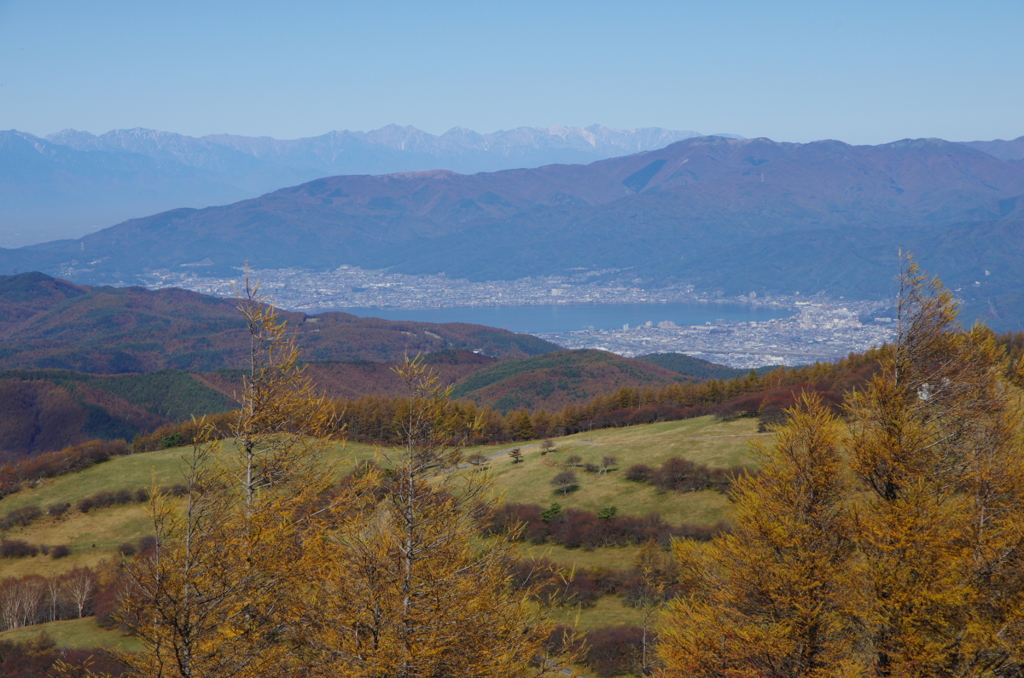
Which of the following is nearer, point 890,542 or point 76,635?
point 890,542

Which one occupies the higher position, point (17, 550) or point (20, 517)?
point (20, 517)

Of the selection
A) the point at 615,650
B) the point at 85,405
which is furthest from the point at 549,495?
the point at 85,405

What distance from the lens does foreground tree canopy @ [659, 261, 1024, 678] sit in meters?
14.2

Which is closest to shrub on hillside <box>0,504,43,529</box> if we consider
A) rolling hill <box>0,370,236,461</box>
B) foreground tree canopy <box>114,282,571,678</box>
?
foreground tree canopy <box>114,282,571,678</box>

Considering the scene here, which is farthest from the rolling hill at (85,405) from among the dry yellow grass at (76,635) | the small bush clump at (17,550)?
the dry yellow grass at (76,635)

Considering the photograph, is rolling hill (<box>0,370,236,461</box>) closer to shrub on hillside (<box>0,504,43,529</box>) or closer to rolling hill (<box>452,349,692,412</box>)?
rolling hill (<box>452,349,692,412</box>)

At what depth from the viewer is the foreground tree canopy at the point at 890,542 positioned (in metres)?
14.2

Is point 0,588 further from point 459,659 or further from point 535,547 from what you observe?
point 459,659

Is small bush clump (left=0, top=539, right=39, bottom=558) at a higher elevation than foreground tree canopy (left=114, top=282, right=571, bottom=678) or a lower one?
lower

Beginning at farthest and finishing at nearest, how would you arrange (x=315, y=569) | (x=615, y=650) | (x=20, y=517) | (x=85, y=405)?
(x=85, y=405) < (x=20, y=517) < (x=615, y=650) < (x=315, y=569)

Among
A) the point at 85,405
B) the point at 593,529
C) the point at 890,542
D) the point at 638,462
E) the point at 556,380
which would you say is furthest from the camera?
the point at 556,380

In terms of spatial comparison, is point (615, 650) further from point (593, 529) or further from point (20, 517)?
point (20, 517)

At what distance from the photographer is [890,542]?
1484 cm

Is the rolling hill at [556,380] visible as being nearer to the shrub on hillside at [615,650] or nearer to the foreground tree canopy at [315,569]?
the shrub on hillside at [615,650]
